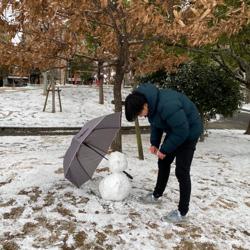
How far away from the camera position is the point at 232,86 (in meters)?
10.0

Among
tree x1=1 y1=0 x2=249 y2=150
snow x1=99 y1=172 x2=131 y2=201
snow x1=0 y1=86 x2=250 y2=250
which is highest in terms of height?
tree x1=1 y1=0 x2=249 y2=150

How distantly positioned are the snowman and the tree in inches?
66.7

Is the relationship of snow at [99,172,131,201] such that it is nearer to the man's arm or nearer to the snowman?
the snowman

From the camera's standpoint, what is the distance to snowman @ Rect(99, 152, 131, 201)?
4.44 metres

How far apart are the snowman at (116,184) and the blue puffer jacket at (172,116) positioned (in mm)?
847

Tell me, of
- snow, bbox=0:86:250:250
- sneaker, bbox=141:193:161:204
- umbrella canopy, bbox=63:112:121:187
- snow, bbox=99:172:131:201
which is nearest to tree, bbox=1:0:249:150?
umbrella canopy, bbox=63:112:121:187

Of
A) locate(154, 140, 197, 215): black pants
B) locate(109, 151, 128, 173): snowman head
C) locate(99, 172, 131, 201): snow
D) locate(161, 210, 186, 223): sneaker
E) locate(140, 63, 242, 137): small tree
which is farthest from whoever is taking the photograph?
locate(140, 63, 242, 137): small tree

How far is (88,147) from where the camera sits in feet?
15.1

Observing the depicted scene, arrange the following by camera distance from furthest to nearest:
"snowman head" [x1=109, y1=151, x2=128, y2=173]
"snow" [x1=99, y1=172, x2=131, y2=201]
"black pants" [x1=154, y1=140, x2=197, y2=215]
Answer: "snowman head" [x1=109, y1=151, x2=128, y2=173] < "snow" [x1=99, y1=172, x2=131, y2=201] < "black pants" [x1=154, y1=140, x2=197, y2=215]

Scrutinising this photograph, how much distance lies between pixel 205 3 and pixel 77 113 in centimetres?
1292

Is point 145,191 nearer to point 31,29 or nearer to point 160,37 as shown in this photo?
point 160,37

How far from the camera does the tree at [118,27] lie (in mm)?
4617

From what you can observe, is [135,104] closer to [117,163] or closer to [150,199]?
[117,163]

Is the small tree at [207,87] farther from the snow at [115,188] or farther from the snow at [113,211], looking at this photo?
the snow at [115,188]
